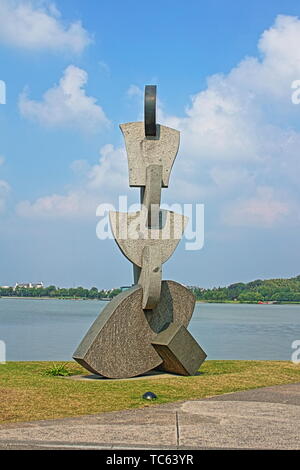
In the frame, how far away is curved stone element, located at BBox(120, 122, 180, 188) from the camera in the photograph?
33.6ft

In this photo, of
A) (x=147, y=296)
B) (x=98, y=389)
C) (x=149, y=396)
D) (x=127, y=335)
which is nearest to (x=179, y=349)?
(x=127, y=335)

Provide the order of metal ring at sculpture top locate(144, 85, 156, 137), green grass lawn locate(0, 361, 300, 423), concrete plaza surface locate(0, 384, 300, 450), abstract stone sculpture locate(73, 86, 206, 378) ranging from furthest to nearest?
metal ring at sculpture top locate(144, 85, 156, 137) < abstract stone sculpture locate(73, 86, 206, 378) < green grass lawn locate(0, 361, 300, 423) < concrete plaza surface locate(0, 384, 300, 450)

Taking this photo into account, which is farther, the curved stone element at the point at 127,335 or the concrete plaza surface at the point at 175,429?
the curved stone element at the point at 127,335

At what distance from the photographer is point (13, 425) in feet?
19.4

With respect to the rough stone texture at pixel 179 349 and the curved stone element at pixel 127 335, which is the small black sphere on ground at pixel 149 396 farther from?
the rough stone texture at pixel 179 349

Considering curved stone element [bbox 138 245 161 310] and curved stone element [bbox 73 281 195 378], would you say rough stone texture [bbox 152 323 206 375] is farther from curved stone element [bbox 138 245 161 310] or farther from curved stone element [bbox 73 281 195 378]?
curved stone element [bbox 138 245 161 310]

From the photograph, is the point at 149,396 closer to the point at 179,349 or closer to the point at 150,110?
the point at 179,349

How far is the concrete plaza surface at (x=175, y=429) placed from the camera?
5.06 metres

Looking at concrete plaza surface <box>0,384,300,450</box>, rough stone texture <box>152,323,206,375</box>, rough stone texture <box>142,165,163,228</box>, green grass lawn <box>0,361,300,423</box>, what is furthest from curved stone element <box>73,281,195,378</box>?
concrete plaza surface <box>0,384,300,450</box>

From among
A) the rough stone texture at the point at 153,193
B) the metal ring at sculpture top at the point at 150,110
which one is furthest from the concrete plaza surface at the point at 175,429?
the metal ring at sculpture top at the point at 150,110

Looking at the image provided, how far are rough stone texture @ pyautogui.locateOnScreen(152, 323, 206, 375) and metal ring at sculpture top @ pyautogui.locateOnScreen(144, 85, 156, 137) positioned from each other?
10.8 feet

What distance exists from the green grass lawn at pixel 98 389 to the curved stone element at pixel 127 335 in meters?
0.40

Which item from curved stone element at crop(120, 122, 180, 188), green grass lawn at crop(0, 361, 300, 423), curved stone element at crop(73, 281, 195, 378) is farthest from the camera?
curved stone element at crop(120, 122, 180, 188)

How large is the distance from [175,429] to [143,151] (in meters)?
5.66
